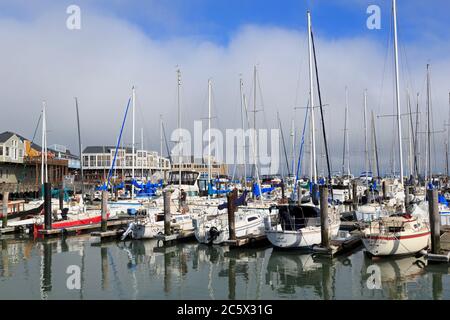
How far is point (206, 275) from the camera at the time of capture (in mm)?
21438

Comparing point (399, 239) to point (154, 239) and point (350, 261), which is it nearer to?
point (350, 261)

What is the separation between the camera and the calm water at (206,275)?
18.0 metres

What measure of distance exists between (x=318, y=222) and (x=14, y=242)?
876 inches

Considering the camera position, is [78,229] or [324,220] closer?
[324,220]

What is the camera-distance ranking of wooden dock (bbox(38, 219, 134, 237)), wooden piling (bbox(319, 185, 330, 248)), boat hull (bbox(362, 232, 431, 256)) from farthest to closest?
wooden dock (bbox(38, 219, 134, 237)) → wooden piling (bbox(319, 185, 330, 248)) → boat hull (bbox(362, 232, 431, 256))

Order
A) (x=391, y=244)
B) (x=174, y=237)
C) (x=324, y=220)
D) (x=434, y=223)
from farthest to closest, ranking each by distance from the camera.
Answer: (x=174, y=237) < (x=324, y=220) < (x=391, y=244) < (x=434, y=223)

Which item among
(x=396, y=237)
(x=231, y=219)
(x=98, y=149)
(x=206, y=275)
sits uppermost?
(x=98, y=149)

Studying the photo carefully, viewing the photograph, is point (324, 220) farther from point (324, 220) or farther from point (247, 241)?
point (247, 241)

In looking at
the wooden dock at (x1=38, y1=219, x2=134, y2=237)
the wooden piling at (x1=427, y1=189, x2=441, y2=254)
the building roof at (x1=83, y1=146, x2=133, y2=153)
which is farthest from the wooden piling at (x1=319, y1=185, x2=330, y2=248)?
the building roof at (x1=83, y1=146, x2=133, y2=153)

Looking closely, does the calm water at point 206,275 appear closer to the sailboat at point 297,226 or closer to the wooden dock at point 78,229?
the sailboat at point 297,226

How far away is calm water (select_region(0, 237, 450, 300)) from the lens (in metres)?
18.0

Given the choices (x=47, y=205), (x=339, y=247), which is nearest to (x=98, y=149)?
(x=47, y=205)

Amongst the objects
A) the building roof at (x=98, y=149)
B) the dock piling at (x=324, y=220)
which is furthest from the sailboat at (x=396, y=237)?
the building roof at (x=98, y=149)

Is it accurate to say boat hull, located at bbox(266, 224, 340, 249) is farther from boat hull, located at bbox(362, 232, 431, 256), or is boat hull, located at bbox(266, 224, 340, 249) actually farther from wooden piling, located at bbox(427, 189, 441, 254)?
wooden piling, located at bbox(427, 189, 441, 254)
